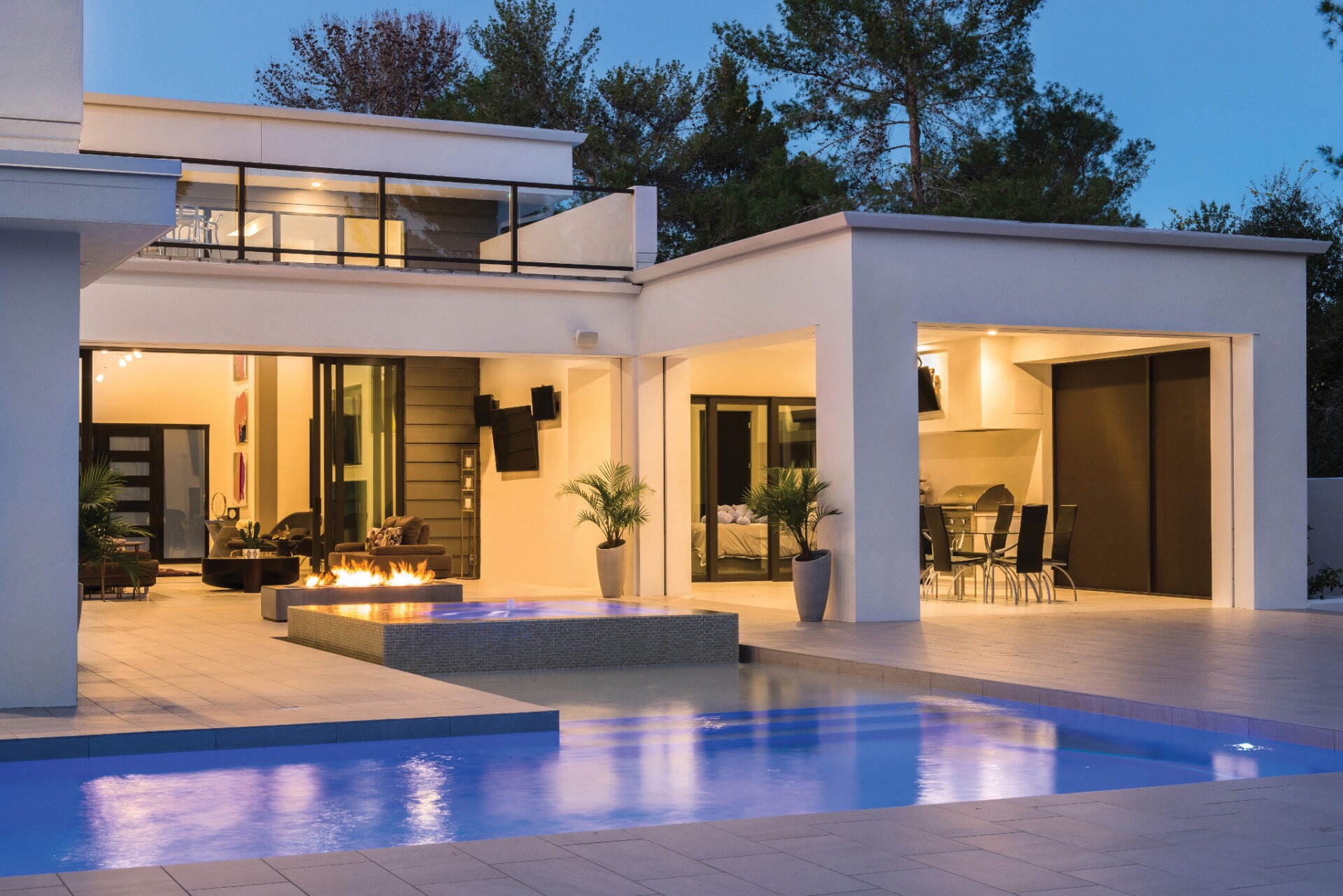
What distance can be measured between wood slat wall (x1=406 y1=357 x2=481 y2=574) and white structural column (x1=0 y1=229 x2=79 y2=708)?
36.6 ft

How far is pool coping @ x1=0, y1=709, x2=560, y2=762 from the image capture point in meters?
6.18

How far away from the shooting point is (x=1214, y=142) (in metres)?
59.6

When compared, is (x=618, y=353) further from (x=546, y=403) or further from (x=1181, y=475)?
(x=1181, y=475)

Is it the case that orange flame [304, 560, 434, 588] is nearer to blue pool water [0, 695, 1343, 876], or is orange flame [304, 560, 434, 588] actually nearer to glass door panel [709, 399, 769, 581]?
glass door panel [709, 399, 769, 581]

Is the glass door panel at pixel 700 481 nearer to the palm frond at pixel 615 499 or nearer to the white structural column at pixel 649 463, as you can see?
the white structural column at pixel 649 463

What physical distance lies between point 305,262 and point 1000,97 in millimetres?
13341

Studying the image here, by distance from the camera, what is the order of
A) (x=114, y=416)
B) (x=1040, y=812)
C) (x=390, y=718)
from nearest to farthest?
(x=1040, y=812), (x=390, y=718), (x=114, y=416)

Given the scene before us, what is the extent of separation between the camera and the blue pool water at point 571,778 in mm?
4855

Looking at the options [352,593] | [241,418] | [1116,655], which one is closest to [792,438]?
[352,593]

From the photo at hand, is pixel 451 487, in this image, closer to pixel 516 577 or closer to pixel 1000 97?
pixel 516 577

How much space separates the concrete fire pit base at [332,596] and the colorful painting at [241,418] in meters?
9.33

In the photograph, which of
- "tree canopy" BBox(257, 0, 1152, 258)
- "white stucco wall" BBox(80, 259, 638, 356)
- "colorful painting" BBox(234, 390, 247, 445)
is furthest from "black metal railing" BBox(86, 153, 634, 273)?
"tree canopy" BBox(257, 0, 1152, 258)

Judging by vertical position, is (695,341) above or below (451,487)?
above

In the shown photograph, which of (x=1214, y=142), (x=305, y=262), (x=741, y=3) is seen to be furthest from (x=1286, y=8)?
(x=305, y=262)
